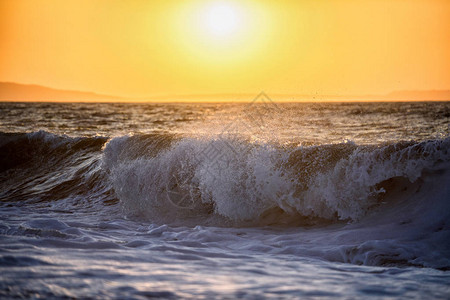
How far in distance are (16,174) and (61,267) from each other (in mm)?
9711

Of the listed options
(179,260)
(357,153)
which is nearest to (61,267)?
(179,260)

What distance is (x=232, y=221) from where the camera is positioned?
7488mm

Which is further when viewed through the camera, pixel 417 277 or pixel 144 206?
pixel 144 206

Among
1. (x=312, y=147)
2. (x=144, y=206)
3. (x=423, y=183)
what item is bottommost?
(x=144, y=206)

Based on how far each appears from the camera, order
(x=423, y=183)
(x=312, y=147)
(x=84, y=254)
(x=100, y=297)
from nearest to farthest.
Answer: (x=100, y=297) → (x=84, y=254) → (x=423, y=183) → (x=312, y=147)

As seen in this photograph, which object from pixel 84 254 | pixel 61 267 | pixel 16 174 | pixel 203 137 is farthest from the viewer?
pixel 16 174

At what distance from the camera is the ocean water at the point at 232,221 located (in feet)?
12.6

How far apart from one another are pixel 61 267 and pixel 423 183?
518 cm

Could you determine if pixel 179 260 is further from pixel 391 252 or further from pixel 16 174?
pixel 16 174

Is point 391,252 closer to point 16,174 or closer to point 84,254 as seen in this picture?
point 84,254

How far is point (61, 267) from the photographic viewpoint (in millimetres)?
4039

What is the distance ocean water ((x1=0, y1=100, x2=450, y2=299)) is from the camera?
3855 mm

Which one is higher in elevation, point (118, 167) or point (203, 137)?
point (203, 137)

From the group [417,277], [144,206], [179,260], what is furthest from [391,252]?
[144,206]
